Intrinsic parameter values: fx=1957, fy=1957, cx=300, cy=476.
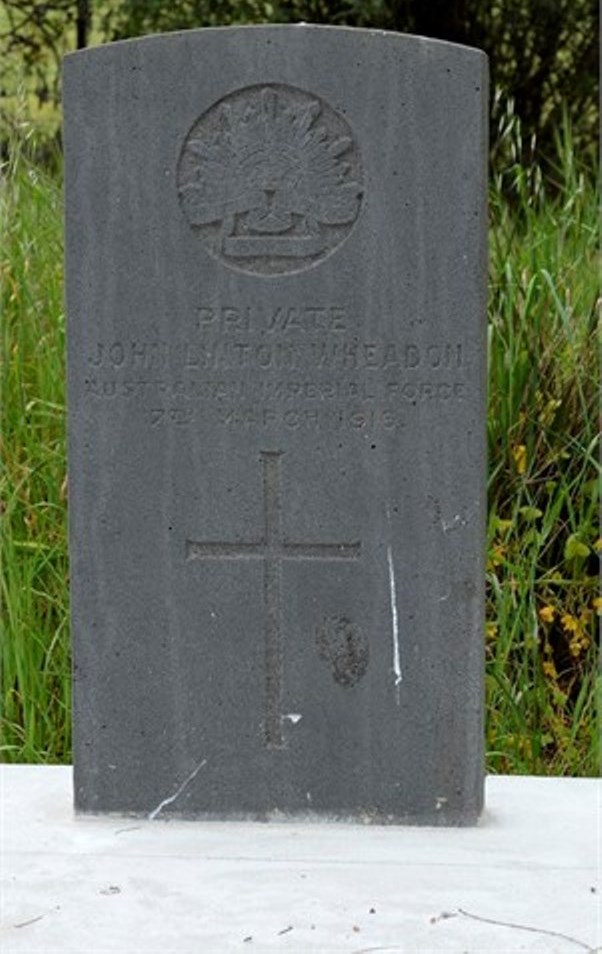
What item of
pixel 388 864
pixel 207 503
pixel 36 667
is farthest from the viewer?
pixel 36 667

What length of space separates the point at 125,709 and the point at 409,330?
943 millimetres

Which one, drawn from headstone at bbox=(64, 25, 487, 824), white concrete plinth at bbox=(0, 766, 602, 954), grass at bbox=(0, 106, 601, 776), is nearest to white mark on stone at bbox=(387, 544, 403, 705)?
headstone at bbox=(64, 25, 487, 824)

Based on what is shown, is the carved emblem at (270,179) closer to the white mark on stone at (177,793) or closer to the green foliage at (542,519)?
the white mark on stone at (177,793)

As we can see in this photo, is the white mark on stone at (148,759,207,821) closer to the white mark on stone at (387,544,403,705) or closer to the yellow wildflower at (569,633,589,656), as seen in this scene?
the white mark on stone at (387,544,403,705)

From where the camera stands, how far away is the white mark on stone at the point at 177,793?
389 centimetres

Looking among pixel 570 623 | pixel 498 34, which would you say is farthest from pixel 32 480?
pixel 498 34

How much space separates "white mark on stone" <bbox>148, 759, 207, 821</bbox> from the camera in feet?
12.8

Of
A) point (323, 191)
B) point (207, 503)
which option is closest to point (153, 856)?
point (207, 503)

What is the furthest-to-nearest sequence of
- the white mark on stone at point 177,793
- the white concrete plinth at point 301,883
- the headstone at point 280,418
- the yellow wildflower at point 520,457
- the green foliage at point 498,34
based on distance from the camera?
the green foliage at point 498,34 < the yellow wildflower at point 520,457 < the white mark on stone at point 177,793 < the headstone at point 280,418 < the white concrete plinth at point 301,883

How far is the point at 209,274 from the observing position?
3.79 metres

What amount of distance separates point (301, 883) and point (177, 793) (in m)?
0.49

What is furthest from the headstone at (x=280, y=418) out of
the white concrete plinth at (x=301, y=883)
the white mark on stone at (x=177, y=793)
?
the white concrete plinth at (x=301, y=883)

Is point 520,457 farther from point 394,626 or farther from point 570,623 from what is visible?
point 394,626

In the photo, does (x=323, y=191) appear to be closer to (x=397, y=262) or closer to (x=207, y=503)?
(x=397, y=262)
